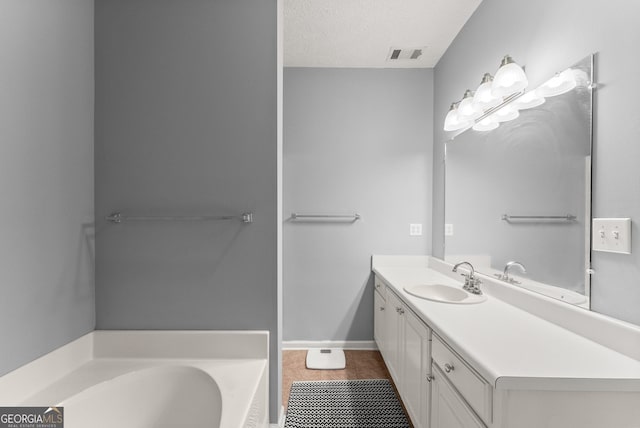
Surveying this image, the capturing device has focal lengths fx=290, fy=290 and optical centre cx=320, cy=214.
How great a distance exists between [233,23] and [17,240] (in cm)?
129

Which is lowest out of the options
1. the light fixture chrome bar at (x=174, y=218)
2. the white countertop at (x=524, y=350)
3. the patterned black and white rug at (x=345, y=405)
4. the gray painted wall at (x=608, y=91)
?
the patterned black and white rug at (x=345, y=405)

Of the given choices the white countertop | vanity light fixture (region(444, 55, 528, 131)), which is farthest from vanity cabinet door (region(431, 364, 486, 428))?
vanity light fixture (region(444, 55, 528, 131))

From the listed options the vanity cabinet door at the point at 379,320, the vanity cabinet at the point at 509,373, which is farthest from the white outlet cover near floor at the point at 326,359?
the vanity cabinet at the point at 509,373

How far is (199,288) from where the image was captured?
4.75ft

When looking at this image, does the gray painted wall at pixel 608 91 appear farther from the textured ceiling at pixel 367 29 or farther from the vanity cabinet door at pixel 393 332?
the vanity cabinet door at pixel 393 332

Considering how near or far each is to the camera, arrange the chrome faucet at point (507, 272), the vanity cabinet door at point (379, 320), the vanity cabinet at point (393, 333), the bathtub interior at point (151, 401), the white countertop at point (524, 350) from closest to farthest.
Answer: the white countertop at point (524, 350) → the bathtub interior at point (151, 401) → the chrome faucet at point (507, 272) → the vanity cabinet at point (393, 333) → the vanity cabinet door at point (379, 320)

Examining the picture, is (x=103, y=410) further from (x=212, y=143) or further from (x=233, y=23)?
(x=233, y=23)

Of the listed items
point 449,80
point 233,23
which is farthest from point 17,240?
point 449,80

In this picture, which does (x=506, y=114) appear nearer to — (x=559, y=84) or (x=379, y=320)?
(x=559, y=84)

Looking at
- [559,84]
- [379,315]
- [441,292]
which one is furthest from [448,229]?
[559,84]

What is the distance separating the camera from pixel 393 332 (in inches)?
79.9

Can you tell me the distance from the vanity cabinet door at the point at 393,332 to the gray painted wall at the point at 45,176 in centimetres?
171

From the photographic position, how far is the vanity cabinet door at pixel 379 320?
2.35 metres

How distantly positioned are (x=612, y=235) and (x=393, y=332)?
1344 mm
